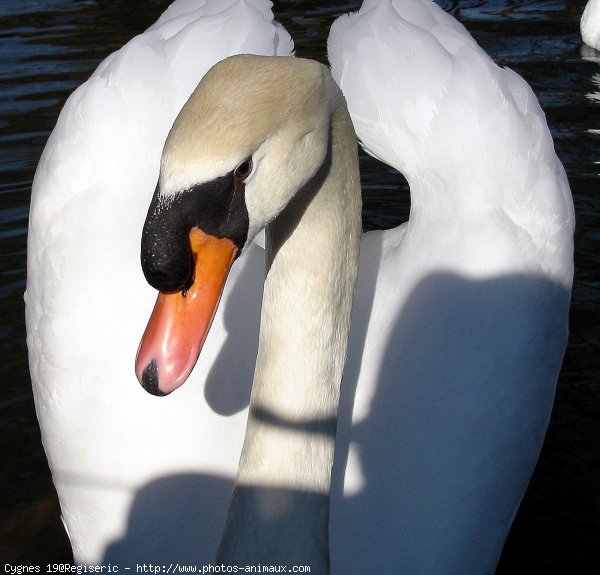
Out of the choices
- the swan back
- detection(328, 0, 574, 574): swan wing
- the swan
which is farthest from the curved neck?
the swan

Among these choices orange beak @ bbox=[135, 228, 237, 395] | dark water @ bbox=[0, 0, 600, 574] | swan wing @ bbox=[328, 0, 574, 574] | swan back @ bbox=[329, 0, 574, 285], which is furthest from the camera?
dark water @ bbox=[0, 0, 600, 574]

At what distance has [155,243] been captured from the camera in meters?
2.38

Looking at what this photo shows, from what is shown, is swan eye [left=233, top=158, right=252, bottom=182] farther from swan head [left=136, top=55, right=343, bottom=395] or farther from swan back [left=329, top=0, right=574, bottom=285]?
swan back [left=329, top=0, right=574, bottom=285]

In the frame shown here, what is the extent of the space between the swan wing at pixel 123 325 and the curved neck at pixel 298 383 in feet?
2.26

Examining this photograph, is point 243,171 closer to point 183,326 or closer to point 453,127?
point 183,326

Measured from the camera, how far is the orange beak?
2.54m

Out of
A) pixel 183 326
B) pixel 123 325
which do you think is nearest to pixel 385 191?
pixel 123 325

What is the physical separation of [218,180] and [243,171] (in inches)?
3.9

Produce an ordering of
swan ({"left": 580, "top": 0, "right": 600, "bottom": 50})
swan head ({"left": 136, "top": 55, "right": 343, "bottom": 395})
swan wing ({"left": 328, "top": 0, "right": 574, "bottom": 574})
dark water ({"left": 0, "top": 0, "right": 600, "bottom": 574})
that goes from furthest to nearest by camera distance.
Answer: swan ({"left": 580, "top": 0, "right": 600, "bottom": 50})
dark water ({"left": 0, "top": 0, "right": 600, "bottom": 574})
swan wing ({"left": 328, "top": 0, "right": 574, "bottom": 574})
swan head ({"left": 136, "top": 55, "right": 343, "bottom": 395})

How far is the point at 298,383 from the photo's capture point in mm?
2967

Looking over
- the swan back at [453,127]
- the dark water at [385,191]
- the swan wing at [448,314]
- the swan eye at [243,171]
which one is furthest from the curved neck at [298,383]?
the dark water at [385,191]

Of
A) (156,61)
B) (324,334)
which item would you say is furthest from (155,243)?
(156,61)

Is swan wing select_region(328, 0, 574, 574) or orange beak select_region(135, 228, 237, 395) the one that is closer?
orange beak select_region(135, 228, 237, 395)

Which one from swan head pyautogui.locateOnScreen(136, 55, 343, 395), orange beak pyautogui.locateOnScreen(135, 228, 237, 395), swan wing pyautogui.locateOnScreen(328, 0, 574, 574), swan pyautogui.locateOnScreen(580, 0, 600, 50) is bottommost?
swan pyautogui.locateOnScreen(580, 0, 600, 50)
